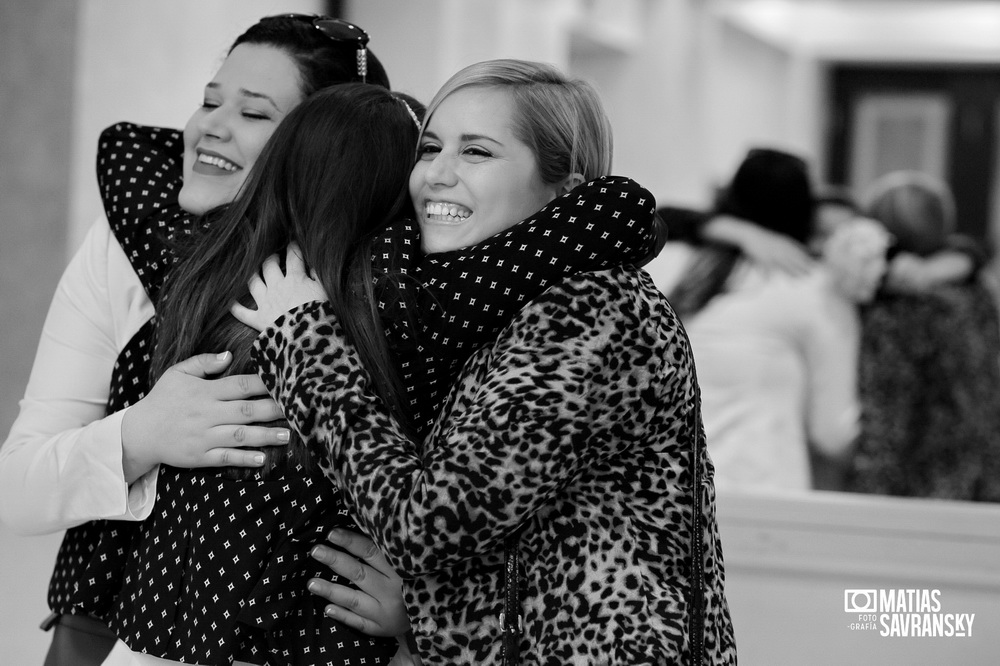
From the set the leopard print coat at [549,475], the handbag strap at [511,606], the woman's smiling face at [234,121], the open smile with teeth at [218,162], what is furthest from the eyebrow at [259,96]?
the handbag strap at [511,606]

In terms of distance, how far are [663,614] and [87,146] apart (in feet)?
11.7

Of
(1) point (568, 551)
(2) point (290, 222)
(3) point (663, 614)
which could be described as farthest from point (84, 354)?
(3) point (663, 614)

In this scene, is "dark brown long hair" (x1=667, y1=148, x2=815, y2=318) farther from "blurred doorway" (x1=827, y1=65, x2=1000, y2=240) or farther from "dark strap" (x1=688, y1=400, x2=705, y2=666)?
"blurred doorway" (x1=827, y1=65, x2=1000, y2=240)

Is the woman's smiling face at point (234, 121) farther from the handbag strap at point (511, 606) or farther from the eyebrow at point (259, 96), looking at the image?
the handbag strap at point (511, 606)

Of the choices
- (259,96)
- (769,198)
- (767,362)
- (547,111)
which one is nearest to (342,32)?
(259,96)

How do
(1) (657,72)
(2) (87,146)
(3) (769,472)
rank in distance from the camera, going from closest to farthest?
1. (3) (769,472)
2. (2) (87,146)
3. (1) (657,72)

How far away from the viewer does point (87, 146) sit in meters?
4.25

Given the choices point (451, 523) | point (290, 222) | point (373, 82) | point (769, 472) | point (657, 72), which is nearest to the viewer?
point (451, 523)

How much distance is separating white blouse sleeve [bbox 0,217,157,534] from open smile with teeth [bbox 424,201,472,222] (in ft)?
1.45

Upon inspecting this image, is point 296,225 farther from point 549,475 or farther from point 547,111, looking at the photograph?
point 549,475

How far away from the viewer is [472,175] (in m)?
1.46

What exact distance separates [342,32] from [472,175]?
1.39 feet

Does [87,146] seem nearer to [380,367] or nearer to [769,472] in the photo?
[769,472]

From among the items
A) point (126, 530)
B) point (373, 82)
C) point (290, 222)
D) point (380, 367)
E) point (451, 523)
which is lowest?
point (126, 530)
